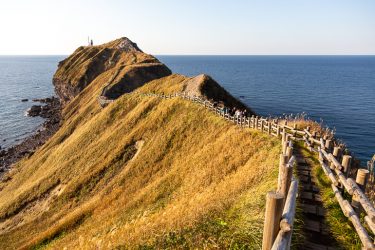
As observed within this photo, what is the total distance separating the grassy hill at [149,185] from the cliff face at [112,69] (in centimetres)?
2503

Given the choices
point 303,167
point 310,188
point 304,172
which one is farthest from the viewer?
point 303,167

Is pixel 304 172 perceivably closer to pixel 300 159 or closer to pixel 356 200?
pixel 300 159

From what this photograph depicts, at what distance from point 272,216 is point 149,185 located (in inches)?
937

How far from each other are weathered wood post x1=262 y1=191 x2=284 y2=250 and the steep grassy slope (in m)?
2.66

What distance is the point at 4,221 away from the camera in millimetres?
37594

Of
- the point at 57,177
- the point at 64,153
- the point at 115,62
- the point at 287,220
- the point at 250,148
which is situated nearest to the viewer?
the point at 287,220

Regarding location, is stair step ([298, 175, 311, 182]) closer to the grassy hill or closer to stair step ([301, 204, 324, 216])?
the grassy hill

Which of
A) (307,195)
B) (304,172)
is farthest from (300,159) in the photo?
(307,195)

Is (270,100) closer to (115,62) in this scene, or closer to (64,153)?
(115,62)

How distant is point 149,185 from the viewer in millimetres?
29234

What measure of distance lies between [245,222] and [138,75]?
7255 centimetres

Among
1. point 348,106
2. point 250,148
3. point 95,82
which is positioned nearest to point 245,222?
point 250,148

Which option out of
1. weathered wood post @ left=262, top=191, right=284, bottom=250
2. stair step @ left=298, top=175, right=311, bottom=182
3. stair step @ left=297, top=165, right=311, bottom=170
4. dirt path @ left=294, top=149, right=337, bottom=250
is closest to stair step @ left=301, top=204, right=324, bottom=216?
dirt path @ left=294, top=149, right=337, bottom=250

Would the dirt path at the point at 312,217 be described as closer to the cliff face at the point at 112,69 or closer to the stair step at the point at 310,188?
the stair step at the point at 310,188
